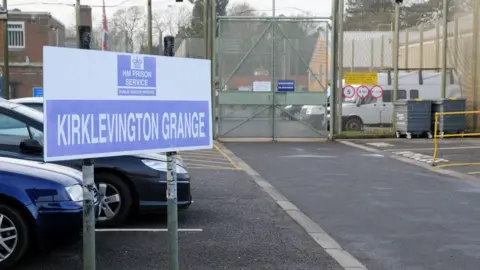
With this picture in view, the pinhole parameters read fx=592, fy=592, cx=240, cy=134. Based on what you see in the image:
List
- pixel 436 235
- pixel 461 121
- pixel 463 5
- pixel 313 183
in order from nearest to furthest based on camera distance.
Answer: pixel 436 235
pixel 313 183
pixel 461 121
pixel 463 5

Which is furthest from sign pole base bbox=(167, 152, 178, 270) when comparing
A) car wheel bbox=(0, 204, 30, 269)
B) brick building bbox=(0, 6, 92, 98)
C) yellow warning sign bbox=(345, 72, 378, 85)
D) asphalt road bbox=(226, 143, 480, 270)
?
brick building bbox=(0, 6, 92, 98)

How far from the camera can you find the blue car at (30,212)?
17.4 feet

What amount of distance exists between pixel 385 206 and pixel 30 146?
5393 mm

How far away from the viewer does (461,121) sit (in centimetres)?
2180

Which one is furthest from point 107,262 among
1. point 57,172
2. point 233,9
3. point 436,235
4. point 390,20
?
point 233,9

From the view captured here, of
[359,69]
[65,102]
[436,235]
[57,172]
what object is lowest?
[436,235]

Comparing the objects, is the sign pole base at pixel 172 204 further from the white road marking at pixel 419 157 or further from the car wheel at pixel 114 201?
the white road marking at pixel 419 157

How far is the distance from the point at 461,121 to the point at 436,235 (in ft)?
51.5

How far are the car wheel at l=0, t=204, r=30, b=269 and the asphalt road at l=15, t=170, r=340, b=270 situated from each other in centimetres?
24

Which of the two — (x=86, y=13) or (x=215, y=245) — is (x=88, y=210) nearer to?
(x=215, y=245)

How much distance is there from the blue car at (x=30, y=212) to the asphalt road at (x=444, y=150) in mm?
9956

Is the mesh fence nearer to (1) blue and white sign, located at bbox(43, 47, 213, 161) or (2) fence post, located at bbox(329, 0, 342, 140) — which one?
(2) fence post, located at bbox(329, 0, 342, 140)

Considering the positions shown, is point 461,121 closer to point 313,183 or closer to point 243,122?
point 243,122

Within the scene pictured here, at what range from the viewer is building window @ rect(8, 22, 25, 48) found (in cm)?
4328
